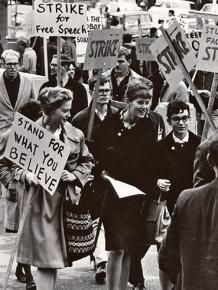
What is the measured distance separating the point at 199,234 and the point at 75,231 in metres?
2.37

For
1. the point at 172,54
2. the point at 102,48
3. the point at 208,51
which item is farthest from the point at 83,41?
the point at 172,54

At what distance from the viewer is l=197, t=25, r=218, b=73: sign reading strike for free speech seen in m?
8.09

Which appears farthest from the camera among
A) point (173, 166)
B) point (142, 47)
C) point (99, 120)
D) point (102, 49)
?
point (142, 47)

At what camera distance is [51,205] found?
6582 mm

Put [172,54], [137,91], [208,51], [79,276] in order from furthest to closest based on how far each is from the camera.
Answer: [79,276], [208,51], [172,54], [137,91]

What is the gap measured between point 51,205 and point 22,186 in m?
0.68

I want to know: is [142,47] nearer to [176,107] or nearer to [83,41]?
[83,41]

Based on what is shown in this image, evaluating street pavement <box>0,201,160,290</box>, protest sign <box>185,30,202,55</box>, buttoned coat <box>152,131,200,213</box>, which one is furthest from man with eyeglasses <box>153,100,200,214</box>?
protest sign <box>185,30,202,55</box>

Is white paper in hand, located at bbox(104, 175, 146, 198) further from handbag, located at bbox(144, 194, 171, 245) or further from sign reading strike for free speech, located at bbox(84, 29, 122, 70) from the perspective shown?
sign reading strike for free speech, located at bbox(84, 29, 122, 70)

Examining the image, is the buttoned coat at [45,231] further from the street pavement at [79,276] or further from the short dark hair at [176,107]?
the street pavement at [79,276]

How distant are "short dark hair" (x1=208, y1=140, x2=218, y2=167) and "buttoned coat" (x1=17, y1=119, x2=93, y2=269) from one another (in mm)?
2312

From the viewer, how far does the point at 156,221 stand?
703 cm

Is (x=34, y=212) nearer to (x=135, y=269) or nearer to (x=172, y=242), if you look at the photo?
(x=135, y=269)

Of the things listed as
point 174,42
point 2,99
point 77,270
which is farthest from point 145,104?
point 2,99
